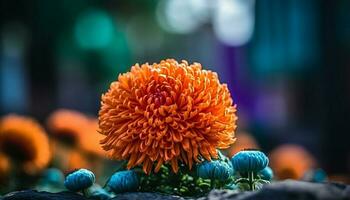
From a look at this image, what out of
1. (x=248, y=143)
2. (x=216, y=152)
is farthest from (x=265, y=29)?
(x=216, y=152)

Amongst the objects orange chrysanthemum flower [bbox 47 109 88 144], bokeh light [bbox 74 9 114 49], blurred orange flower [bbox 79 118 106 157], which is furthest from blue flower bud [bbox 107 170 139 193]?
Answer: bokeh light [bbox 74 9 114 49]

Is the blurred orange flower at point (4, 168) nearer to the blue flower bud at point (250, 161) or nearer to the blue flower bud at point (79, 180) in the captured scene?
the blue flower bud at point (79, 180)

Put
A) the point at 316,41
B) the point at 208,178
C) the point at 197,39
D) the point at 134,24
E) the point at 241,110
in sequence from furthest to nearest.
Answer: the point at 197,39, the point at 134,24, the point at 241,110, the point at 316,41, the point at 208,178

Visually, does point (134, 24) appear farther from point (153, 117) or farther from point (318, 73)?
point (153, 117)

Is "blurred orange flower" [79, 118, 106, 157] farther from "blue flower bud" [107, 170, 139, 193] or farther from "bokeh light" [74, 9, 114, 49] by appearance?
"bokeh light" [74, 9, 114, 49]

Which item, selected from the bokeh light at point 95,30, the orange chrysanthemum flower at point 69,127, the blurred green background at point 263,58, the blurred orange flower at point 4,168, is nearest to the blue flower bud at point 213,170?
the blurred orange flower at point 4,168

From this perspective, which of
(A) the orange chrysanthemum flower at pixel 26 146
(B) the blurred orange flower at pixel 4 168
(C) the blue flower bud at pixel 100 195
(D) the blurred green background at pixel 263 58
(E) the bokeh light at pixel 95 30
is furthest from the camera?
(E) the bokeh light at pixel 95 30

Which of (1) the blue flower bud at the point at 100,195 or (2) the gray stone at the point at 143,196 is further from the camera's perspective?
(1) the blue flower bud at the point at 100,195
